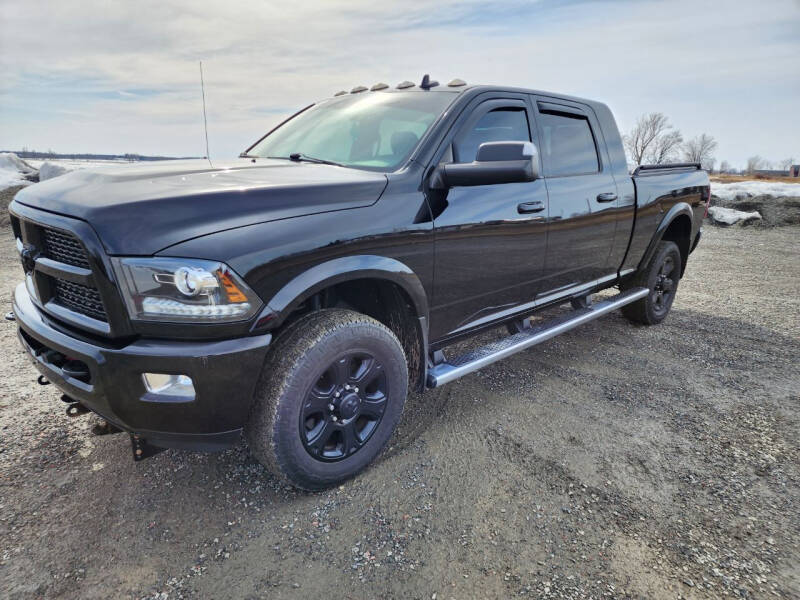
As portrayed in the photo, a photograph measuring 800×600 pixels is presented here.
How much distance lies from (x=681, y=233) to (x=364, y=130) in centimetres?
368

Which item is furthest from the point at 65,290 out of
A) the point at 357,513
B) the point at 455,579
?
the point at 455,579

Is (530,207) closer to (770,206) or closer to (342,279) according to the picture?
(342,279)

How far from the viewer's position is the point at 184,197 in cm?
196

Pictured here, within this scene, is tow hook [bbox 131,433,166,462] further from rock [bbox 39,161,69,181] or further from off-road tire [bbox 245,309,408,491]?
rock [bbox 39,161,69,181]

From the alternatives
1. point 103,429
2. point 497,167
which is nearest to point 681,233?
point 497,167

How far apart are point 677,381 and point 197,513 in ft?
11.1

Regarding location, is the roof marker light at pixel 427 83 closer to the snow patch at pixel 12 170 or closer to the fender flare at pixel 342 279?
the fender flare at pixel 342 279

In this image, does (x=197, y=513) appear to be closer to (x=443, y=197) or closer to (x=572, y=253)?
(x=443, y=197)

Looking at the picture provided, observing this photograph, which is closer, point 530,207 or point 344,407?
point 344,407

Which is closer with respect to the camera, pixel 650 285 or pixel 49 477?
pixel 49 477

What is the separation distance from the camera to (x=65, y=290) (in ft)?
7.14

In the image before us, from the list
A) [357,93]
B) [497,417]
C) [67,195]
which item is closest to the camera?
[67,195]

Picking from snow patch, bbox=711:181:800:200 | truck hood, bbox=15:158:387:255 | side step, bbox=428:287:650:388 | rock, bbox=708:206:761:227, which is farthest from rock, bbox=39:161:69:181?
snow patch, bbox=711:181:800:200

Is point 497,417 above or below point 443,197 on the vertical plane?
below
